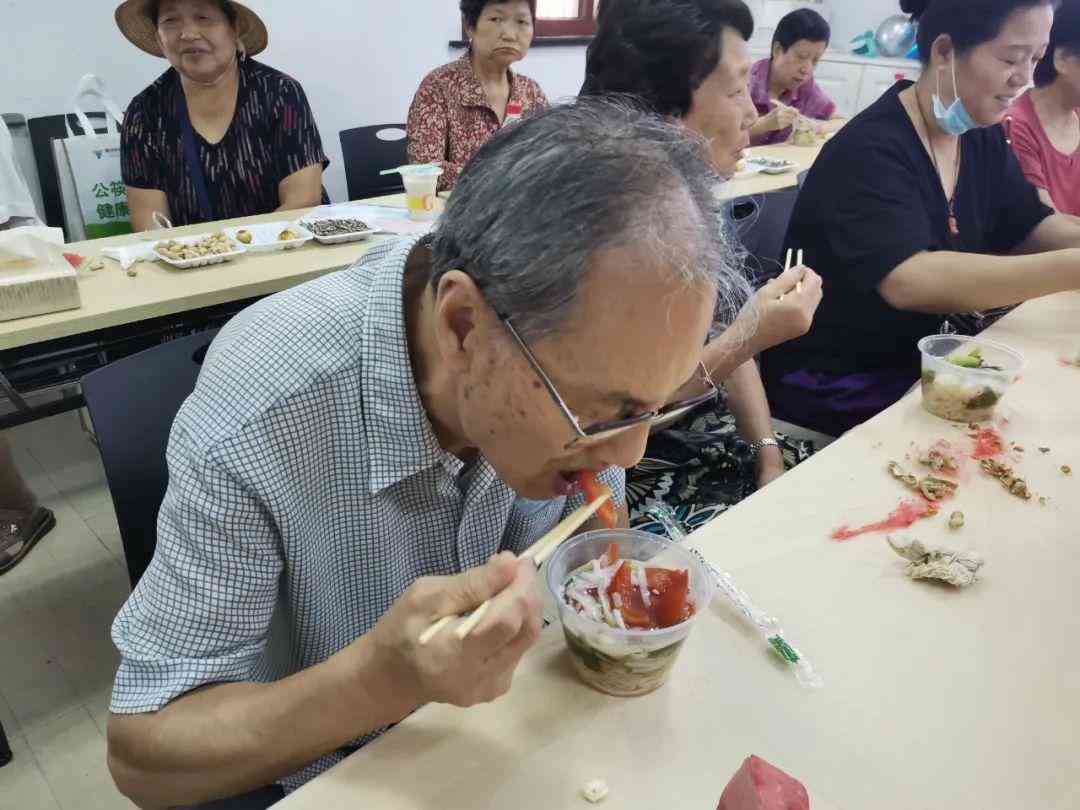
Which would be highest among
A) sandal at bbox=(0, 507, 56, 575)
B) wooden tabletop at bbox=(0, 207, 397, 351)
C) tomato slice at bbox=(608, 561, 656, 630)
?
wooden tabletop at bbox=(0, 207, 397, 351)

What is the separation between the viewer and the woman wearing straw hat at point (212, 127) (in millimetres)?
2762

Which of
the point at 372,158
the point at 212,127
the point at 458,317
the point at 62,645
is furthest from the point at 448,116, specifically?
the point at 458,317

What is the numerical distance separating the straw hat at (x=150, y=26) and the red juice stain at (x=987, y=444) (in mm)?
2664

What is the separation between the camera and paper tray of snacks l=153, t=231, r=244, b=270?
219 cm

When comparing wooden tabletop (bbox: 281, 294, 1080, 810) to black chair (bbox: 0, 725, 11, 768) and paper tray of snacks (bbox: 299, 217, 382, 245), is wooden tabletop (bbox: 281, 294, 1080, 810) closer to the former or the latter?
black chair (bbox: 0, 725, 11, 768)

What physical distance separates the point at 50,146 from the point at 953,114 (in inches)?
132

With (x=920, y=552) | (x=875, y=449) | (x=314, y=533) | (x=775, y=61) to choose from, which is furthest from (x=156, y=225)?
(x=775, y=61)

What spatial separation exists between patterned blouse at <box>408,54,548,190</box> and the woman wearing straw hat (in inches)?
17.7

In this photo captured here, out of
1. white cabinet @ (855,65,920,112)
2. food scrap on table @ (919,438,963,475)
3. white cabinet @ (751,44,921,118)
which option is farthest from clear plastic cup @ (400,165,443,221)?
white cabinet @ (855,65,920,112)

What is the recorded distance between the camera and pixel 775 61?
4.37 metres

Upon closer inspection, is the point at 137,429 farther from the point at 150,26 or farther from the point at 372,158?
the point at 372,158

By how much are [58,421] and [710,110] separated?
9.38 feet

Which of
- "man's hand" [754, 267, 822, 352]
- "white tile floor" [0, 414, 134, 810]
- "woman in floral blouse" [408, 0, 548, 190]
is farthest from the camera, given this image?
"woman in floral blouse" [408, 0, 548, 190]

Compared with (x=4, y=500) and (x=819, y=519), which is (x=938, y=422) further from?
(x=4, y=500)
